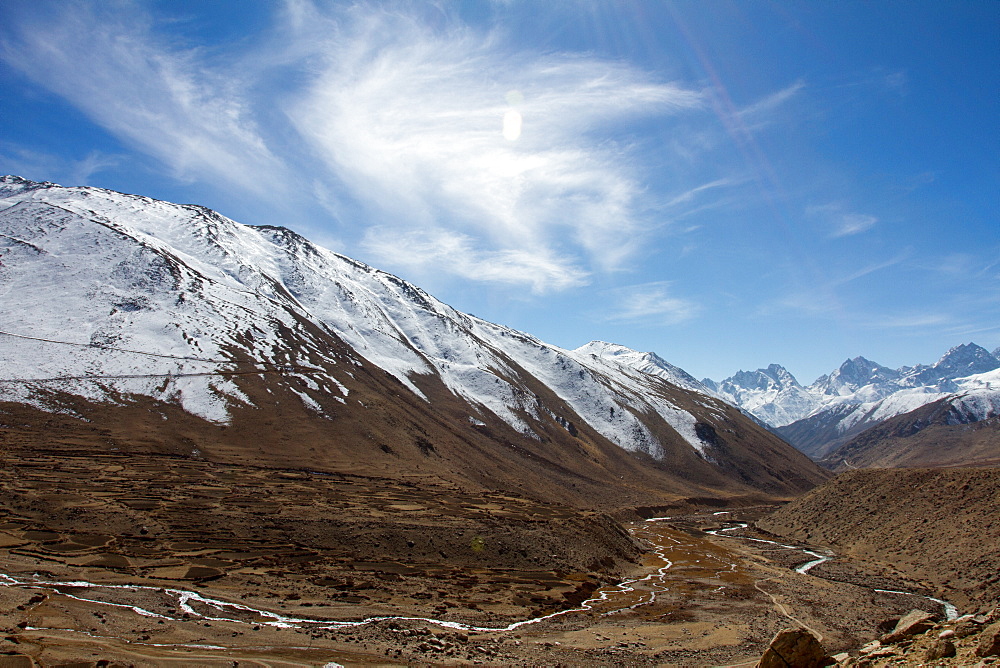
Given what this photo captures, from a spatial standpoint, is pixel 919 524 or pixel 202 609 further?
pixel 919 524

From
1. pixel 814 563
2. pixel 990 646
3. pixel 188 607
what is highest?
pixel 990 646

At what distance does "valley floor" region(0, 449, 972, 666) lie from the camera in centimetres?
3444

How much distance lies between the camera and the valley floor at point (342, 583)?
34438mm

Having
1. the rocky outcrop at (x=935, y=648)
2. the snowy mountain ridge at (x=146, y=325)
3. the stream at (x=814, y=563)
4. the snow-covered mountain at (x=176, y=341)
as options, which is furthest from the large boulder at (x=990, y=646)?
the snowy mountain ridge at (x=146, y=325)

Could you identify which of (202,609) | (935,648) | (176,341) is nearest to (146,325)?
(176,341)

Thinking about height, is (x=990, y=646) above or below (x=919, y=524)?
above

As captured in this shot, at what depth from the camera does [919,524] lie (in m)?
76.5

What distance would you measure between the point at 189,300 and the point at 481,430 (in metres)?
89.0

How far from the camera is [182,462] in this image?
275 feet

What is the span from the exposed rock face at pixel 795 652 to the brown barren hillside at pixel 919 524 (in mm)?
44359

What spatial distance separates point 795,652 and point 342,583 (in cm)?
3854

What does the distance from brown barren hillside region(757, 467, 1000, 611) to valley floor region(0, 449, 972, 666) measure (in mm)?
6111

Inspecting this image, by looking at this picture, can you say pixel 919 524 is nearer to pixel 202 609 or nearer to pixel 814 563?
pixel 814 563

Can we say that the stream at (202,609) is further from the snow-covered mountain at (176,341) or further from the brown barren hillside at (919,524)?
the snow-covered mountain at (176,341)
